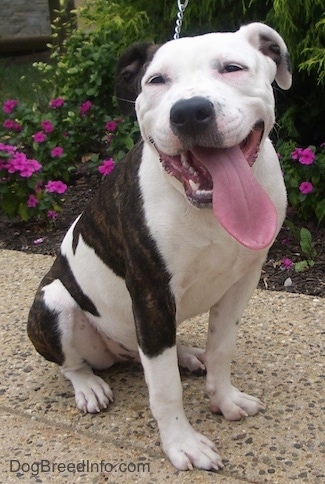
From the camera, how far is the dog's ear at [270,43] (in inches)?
112

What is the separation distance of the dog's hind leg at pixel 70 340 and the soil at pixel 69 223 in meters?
1.47

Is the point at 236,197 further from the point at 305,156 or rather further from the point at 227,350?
the point at 305,156

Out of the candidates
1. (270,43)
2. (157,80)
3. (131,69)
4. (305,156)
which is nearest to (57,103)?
(305,156)

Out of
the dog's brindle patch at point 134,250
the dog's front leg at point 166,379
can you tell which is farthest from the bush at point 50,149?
the dog's front leg at point 166,379

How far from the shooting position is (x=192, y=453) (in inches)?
116

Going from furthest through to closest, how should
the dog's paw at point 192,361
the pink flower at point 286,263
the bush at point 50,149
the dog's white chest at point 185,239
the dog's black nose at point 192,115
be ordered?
Result: 1. the bush at point 50,149
2. the pink flower at point 286,263
3. the dog's paw at point 192,361
4. the dog's white chest at point 185,239
5. the dog's black nose at point 192,115

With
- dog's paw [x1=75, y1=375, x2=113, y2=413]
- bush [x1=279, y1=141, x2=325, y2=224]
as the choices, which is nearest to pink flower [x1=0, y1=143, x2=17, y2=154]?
bush [x1=279, y1=141, x2=325, y2=224]

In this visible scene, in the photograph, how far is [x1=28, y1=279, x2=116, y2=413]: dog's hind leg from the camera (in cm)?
338

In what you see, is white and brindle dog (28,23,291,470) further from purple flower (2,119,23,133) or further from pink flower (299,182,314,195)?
purple flower (2,119,23,133)

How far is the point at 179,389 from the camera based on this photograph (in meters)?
2.92

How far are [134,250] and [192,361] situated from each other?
1.00 metres

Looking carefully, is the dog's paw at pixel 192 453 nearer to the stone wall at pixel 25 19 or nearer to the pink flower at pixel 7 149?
the pink flower at pixel 7 149

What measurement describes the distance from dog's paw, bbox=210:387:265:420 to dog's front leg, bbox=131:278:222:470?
228 millimetres

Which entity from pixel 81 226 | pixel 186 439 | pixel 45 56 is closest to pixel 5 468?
pixel 186 439
